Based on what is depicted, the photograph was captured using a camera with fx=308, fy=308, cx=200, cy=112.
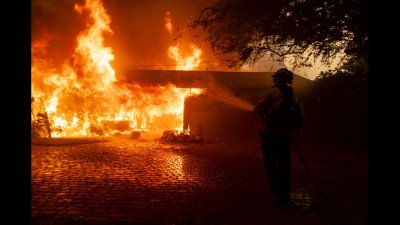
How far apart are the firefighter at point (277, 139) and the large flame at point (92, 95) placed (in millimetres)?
15527

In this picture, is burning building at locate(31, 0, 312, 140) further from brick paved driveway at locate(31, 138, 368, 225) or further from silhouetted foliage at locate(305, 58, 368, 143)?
brick paved driveway at locate(31, 138, 368, 225)

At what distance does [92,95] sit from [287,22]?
17751 millimetres

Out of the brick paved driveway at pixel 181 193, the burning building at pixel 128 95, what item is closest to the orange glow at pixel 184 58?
the burning building at pixel 128 95

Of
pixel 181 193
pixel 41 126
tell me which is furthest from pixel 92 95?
pixel 181 193

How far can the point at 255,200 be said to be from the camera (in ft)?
17.2

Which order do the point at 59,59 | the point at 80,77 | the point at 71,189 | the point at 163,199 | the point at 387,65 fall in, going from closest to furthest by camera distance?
the point at 387,65, the point at 163,199, the point at 71,189, the point at 80,77, the point at 59,59

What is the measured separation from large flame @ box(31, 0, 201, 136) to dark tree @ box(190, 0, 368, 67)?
→ 1400 cm

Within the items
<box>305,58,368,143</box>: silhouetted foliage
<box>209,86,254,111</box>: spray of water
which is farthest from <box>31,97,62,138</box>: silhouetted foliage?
<box>305,58,368,143</box>: silhouetted foliage

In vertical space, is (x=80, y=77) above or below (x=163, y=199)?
above

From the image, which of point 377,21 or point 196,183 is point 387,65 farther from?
point 196,183

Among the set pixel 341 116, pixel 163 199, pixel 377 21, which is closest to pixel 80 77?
pixel 341 116

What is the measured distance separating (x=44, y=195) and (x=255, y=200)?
363 cm

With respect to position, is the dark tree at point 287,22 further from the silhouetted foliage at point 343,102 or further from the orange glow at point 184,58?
the orange glow at point 184,58

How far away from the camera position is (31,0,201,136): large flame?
20.4 metres
